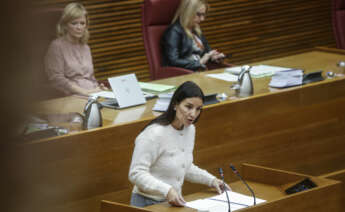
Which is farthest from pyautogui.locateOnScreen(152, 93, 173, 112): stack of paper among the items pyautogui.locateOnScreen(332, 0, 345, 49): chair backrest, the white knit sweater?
pyautogui.locateOnScreen(332, 0, 345, 49): chair backrest

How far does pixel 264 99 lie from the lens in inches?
124

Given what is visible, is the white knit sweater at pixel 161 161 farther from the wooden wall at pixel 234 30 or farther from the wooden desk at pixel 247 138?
the wooden wall at pixel 234 30

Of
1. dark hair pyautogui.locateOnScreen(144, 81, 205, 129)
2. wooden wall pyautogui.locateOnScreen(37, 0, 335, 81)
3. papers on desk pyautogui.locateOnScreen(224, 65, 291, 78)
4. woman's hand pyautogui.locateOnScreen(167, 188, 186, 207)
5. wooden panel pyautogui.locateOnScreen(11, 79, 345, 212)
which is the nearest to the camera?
woman's hand pyautogui.locateOnScreen(167, 188, 186, 207)

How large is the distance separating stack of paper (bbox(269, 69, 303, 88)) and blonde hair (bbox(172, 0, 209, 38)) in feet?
3.70

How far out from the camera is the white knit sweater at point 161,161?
6.84ft

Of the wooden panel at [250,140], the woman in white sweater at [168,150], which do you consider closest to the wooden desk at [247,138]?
the wooden panel at [250,140]

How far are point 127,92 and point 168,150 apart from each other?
926mm

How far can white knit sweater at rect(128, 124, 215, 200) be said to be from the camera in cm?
208

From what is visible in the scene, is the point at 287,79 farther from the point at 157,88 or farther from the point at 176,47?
the point at 176,47

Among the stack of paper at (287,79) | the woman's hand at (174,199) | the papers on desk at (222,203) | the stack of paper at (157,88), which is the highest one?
the stack of paper at (287,79)

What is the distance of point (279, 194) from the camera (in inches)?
86.8

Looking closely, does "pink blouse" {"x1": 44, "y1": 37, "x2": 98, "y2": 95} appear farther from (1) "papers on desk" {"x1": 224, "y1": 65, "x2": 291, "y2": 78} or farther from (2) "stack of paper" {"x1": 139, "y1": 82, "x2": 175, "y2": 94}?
(1) "papers on desk" {"x1": 224, "y1": 65, "x2": 291, "y2": 78}

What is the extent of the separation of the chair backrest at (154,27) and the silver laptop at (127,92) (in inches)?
53.7

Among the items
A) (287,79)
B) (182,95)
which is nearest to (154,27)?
(287,79)
